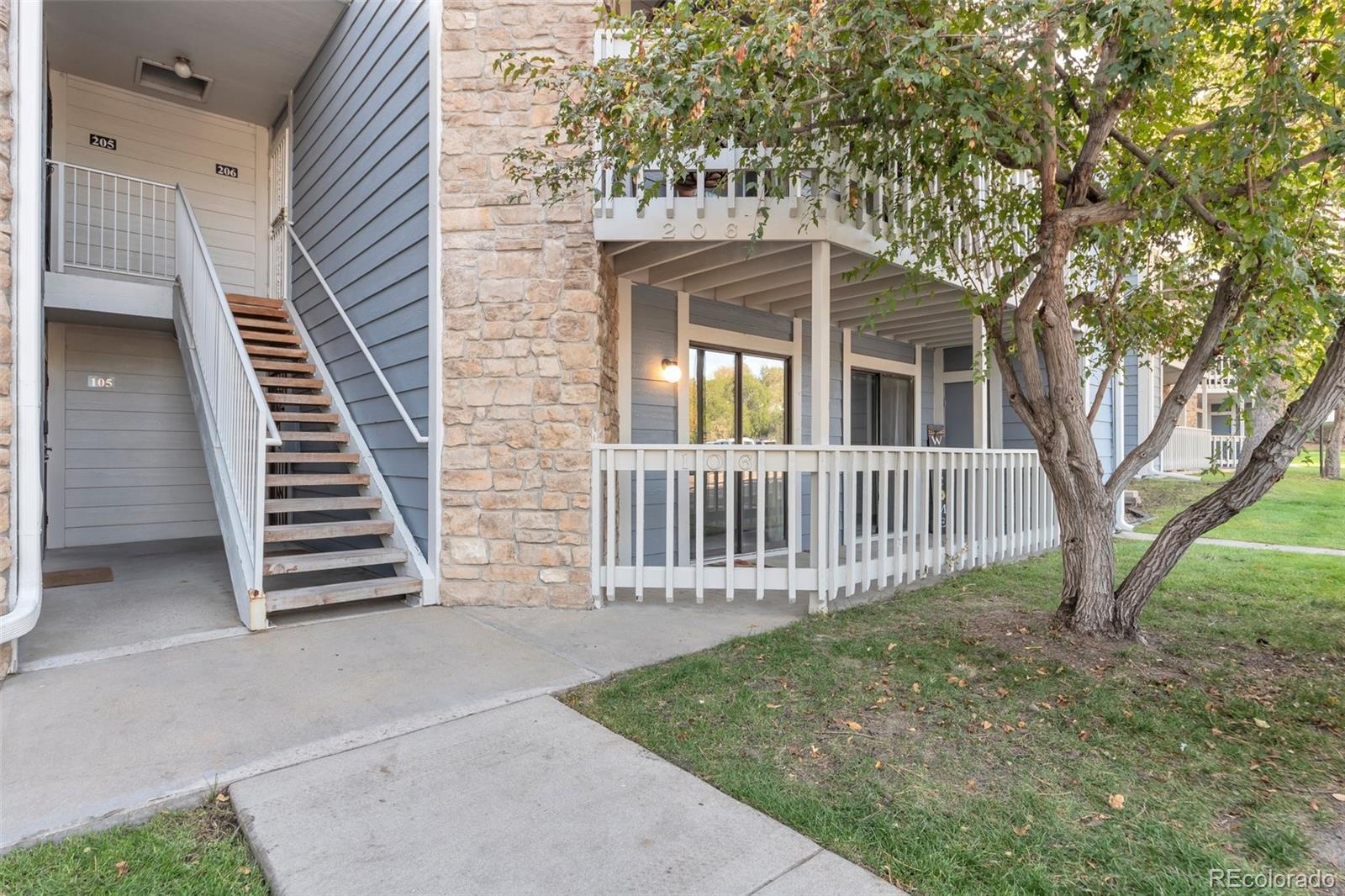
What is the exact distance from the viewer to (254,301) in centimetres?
710

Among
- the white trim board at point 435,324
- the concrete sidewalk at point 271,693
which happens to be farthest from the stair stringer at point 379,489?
the concrete sidewalk at point 271,693

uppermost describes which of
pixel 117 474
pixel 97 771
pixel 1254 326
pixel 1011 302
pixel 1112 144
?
pixel 1112 144

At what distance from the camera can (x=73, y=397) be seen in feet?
21.6

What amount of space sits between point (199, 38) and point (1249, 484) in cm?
837

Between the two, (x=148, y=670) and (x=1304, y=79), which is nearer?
(x=1304, y=79)

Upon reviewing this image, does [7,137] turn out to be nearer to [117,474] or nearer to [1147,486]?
[117,474]

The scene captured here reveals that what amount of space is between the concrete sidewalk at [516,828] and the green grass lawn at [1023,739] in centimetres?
16

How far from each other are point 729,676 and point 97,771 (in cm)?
237

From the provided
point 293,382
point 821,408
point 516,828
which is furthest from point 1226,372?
point 293,382

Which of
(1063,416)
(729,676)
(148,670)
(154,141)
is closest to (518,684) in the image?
(729,676)

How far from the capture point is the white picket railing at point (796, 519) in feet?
14.1

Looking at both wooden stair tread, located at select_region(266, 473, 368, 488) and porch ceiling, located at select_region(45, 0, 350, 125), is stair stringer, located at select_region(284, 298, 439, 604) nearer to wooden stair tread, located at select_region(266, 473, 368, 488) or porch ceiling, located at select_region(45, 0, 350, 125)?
wooden stair tread, located at select_region(266, 473, 368, 488)

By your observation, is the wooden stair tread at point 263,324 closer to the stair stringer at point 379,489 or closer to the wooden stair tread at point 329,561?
the stair stringer at point 379,489

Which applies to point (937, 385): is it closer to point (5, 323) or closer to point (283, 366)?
point (283, 366)
